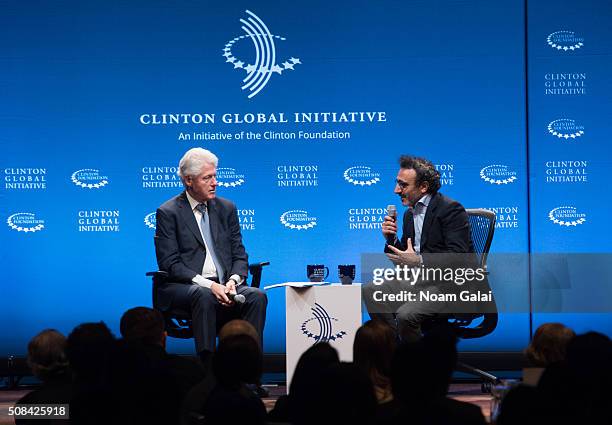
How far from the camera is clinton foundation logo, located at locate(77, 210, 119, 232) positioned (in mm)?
6977

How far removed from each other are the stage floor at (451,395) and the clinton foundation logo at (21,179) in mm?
1556

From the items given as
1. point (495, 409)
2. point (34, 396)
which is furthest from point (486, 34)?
point (34, 396)

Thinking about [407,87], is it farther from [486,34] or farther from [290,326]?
[290,326]

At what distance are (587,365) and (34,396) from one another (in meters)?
1.87

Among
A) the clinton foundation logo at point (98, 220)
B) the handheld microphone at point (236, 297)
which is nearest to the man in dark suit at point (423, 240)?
the handheld microphone at point (236, 297)

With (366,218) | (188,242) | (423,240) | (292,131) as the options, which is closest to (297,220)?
(366,218)

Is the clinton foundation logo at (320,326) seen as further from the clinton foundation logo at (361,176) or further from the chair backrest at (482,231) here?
the clinton foundation logo at (361,176)

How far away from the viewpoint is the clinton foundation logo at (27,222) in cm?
697

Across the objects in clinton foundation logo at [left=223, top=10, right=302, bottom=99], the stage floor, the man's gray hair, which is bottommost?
the stage floor

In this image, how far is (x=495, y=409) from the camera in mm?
3104

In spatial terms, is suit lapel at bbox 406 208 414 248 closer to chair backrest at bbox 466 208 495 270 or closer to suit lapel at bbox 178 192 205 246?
chair backrest at bbox 466 208 495 270

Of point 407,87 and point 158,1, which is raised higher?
point 158,1

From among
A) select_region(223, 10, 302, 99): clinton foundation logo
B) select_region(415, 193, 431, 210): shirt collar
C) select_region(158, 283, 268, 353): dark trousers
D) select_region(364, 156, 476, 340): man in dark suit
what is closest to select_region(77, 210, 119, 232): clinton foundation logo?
select_region(223, 10, 302, 99): clinton foundation logo

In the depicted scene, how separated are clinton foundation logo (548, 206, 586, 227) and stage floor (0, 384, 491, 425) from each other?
1457 mm
